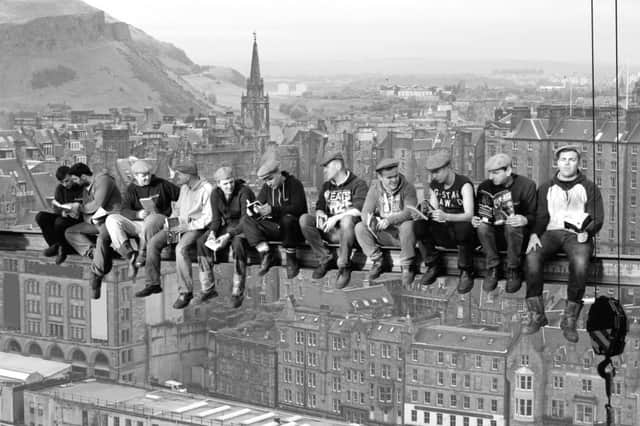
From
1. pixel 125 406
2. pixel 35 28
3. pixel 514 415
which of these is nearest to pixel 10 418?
pixel 125 406

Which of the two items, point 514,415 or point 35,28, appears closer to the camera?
point 514,415

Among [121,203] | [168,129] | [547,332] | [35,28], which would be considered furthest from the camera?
[35,28]

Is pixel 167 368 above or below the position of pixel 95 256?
below

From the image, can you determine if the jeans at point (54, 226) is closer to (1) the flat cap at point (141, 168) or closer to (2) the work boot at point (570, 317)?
(1) the flat cap at point (141, 168)

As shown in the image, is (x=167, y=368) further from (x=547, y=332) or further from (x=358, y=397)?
(x=547, y=332)

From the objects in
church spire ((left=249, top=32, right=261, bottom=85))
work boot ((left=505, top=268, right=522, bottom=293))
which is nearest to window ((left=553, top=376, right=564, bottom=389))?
church spire ((left=249, top=32, right=261, bottom=85))

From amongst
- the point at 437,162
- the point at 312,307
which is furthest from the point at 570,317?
the point at 312,307

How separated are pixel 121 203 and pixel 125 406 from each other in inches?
942

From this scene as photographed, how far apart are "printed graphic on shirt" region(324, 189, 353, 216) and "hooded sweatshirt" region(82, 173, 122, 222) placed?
3.20ft

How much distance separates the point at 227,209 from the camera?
17.5 ft

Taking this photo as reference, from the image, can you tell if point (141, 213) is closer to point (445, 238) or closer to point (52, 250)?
point (52, 250)

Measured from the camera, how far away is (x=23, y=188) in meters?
30.7

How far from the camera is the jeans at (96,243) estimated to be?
220 inches

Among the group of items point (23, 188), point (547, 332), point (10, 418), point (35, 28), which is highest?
point (35, 28)
